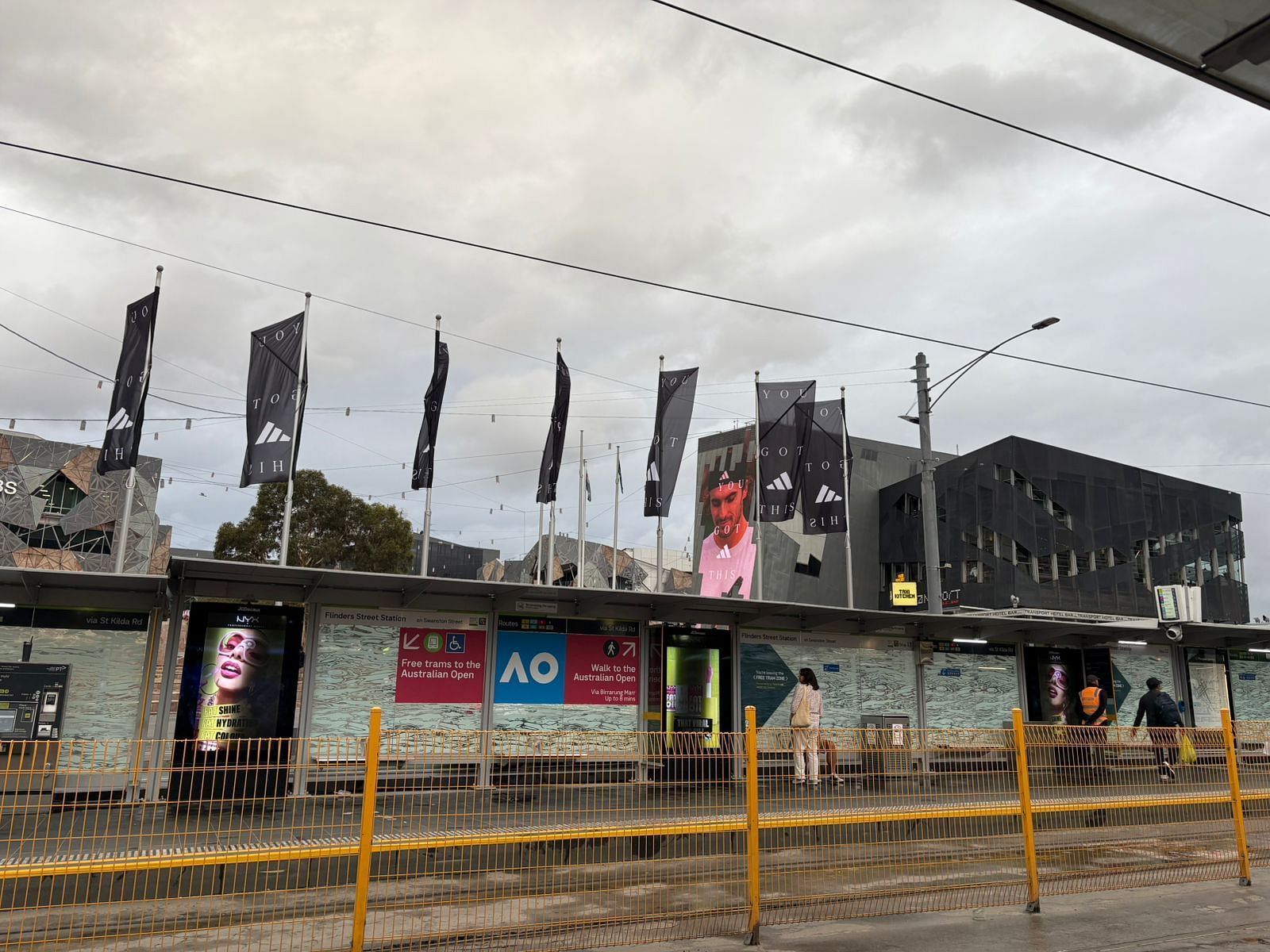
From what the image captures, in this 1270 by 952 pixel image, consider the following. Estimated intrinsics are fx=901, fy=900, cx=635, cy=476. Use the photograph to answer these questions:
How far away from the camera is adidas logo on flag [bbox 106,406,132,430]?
1505 cm

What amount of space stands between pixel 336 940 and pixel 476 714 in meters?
7.63

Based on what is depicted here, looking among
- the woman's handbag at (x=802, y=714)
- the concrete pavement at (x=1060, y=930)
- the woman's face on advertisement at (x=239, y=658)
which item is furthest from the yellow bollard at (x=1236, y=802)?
the woman's face on advertisement at (x=239, y=658)

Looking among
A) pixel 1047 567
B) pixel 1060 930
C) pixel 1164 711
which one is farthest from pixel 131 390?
pixel 1047 567

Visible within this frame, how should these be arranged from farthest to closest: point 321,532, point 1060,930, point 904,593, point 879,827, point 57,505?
point 57,505 → point 321,532 → point 904,593 → point 879,827 → point 1060,930

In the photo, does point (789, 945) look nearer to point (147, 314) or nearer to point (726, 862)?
point (726, 862)

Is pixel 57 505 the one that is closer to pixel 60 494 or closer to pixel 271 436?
pixel 60 494

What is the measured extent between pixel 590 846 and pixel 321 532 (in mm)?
45684

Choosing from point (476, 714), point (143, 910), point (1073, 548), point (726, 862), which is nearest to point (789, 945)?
point (726, 862)

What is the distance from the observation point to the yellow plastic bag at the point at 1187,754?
10016mm

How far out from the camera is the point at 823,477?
20812mm

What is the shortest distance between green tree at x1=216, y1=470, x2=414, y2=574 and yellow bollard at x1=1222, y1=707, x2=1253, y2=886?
1742 inches

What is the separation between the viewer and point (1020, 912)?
7738 millimetres

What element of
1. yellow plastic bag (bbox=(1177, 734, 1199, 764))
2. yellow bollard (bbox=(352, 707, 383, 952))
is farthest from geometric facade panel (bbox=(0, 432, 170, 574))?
yellow plastic bag (bbox=(1177, 734, 1199, 764))

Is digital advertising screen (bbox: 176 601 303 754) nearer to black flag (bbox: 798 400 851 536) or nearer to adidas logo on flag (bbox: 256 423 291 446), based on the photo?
adidas logo on flag (bbox: 256 423 291 446)
